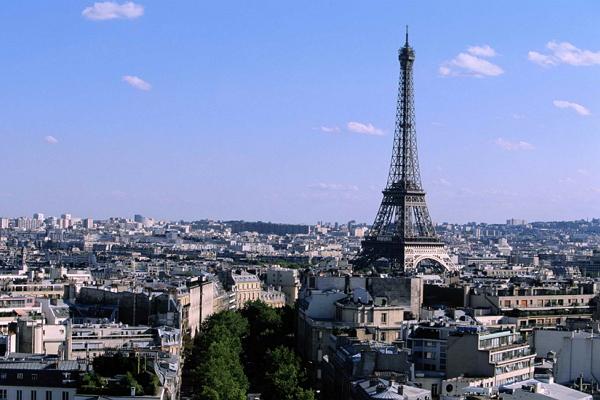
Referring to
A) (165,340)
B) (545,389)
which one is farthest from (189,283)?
(545,389)

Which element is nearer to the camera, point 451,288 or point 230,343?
point 230,343

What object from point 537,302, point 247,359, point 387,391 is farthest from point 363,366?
point 537,302

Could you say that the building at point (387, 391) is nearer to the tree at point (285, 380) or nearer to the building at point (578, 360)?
the tree at point (285, 380)

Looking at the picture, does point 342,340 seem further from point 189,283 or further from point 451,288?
point 189,283

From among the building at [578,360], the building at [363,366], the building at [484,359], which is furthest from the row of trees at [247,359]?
the building at [578,360]

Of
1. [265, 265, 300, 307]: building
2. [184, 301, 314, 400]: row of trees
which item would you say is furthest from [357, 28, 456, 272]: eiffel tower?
[184, 301, 314, 400]: row of trees

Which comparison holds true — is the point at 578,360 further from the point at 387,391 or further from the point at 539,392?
the point at 539,392
